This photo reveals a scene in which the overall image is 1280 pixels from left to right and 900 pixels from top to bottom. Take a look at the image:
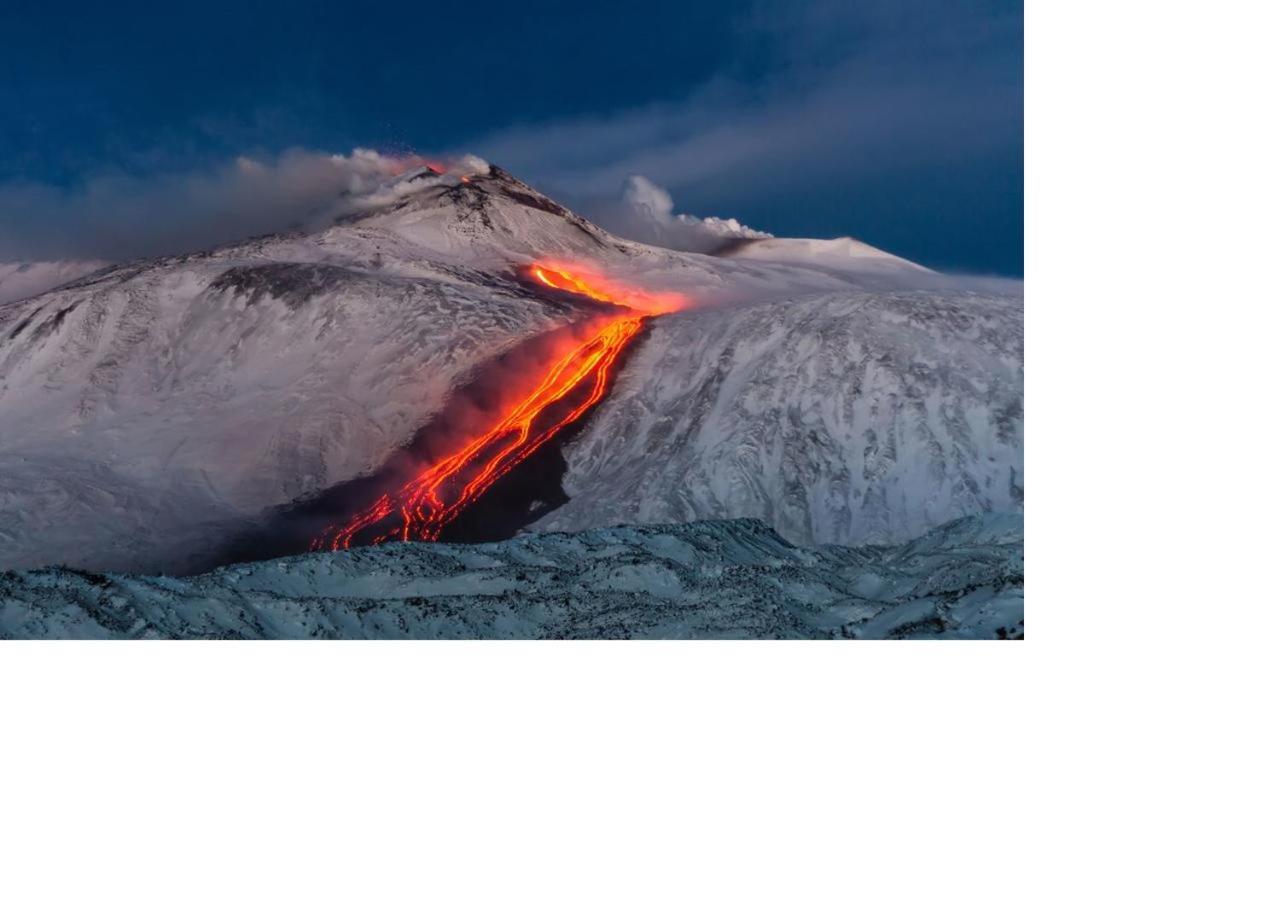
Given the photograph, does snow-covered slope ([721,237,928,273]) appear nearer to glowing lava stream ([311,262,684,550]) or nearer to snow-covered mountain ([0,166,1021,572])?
snow-covered mountain ([0,166,1021,572])

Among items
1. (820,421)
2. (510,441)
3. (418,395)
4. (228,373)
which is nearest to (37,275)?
(228,373)

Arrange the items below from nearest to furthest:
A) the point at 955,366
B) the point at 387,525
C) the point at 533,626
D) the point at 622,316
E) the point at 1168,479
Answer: the point at 1168,479
the point at 533,626
the point at 387,525
the point at 955,366
the point at 622,316

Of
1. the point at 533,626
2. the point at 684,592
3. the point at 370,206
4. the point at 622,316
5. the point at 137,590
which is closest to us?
the point at 137,590

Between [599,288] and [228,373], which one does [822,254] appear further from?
[228,373]

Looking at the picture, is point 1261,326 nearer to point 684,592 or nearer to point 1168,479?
point 1168,479

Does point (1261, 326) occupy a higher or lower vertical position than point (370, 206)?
lower

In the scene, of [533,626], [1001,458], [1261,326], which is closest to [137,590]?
[533,626]

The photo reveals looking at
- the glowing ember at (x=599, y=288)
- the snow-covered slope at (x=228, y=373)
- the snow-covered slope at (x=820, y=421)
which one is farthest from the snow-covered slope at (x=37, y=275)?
the snow-covered slope at (x=820, y=421)
